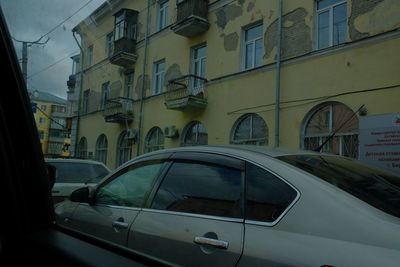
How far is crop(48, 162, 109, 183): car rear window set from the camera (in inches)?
191

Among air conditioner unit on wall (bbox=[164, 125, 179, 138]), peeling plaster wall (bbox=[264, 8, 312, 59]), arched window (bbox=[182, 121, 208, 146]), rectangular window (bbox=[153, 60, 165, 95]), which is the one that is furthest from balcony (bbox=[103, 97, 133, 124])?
peeling plaster wall (bbox=[264, 8, 312, 59])

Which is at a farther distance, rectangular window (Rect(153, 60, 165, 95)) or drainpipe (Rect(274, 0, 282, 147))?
rectangular window (Rect(153, 60, 165, 95))

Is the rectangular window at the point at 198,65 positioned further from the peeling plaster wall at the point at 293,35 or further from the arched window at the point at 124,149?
the arched window at the point at 124,149

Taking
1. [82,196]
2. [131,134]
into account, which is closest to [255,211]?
[82,196]

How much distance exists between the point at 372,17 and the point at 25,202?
8.38 meters

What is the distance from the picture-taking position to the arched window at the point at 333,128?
8398 millimetres

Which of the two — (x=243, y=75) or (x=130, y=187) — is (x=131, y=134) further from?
(x=130, y=187)

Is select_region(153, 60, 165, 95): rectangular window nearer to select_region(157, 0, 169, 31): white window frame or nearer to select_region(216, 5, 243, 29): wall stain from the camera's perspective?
select_region(157, 0, 169, 31): white window frame

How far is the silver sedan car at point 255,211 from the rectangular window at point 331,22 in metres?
7.67

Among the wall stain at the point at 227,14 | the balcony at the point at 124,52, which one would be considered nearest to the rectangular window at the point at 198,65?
the wall stain at the point at 227,14

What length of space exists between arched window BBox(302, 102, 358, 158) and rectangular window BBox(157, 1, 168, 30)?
7858 millimetres

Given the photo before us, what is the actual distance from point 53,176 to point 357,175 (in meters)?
1.49

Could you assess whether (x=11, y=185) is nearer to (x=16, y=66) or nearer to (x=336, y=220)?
(x=16, y=66)

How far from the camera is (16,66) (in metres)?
1.56
